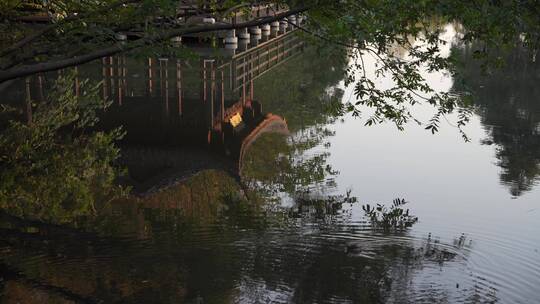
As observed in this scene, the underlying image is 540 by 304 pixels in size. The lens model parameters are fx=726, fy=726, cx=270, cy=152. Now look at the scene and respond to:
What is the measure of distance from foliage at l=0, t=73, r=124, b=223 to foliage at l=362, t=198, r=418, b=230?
4261mm

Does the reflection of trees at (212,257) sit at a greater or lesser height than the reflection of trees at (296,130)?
lesser

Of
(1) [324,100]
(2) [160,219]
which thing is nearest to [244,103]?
(1) [324,100]

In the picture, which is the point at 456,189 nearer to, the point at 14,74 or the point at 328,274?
the point at 328,274

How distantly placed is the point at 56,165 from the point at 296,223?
4.96m

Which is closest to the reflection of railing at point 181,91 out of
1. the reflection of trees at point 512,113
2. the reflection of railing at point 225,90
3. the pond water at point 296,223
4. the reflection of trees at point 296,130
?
the reflection of railing at point 225,90

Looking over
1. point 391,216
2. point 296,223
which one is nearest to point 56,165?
point 296,223

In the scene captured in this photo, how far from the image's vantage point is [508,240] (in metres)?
10.4

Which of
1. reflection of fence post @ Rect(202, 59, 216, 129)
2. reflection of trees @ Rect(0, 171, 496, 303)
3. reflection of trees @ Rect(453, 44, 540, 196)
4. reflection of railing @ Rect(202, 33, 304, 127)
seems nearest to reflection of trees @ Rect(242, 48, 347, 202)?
reflection of railing @ Rect(202, 33, 304, 127)

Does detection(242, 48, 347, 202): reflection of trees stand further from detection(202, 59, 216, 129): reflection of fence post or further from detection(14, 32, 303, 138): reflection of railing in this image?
detection(202, 59, 216, 129): reflection of fence post

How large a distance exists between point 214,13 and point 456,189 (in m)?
6.32

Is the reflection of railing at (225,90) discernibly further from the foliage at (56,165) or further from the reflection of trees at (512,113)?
the reflection of trees at (512,113)

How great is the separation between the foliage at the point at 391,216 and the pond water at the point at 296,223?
0.54ft

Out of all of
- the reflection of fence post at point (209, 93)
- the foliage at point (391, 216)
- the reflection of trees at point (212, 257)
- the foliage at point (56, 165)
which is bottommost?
the reflection of trees at point (212, 257)

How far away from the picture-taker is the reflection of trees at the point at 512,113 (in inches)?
578
